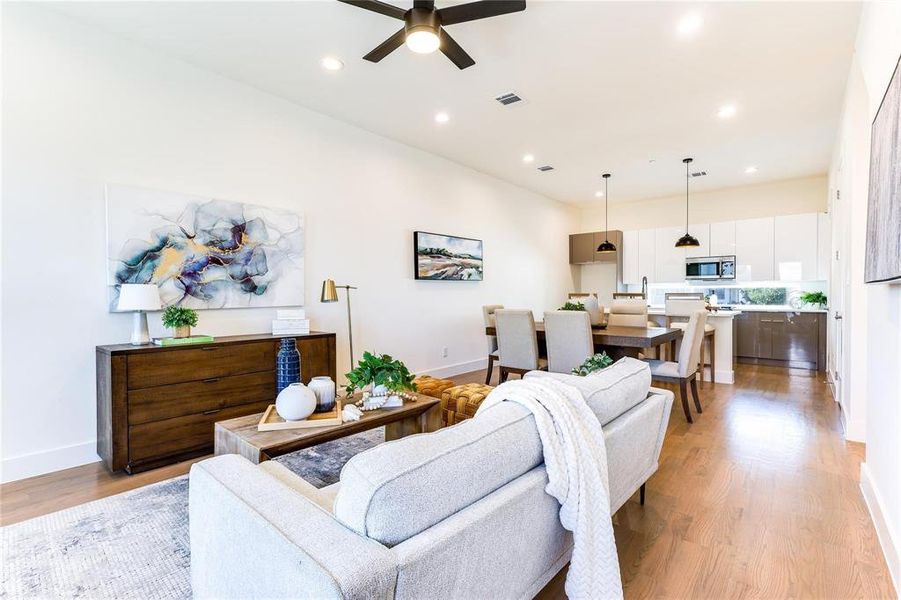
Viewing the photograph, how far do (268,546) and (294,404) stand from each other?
1313 mm

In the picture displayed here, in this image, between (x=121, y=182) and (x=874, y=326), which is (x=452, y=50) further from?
(x=874, y=326)

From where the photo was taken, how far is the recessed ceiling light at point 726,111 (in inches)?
156

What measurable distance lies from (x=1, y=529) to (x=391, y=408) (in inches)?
75.9

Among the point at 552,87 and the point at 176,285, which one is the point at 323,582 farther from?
the point at 552,87

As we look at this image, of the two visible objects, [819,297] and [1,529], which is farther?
[819,297]

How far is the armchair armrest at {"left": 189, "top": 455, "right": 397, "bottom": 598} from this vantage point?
763mm

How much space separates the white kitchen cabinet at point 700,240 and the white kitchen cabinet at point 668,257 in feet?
0.34

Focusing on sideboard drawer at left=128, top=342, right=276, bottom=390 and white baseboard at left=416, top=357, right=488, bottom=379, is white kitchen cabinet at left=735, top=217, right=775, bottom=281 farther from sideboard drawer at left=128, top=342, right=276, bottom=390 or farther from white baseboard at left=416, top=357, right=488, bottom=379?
sideboard drawer at left=128, top=342, right=276, bottom=390

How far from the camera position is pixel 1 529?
2.04 m

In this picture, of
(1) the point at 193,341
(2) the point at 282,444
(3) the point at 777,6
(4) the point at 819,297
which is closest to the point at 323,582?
(2) the point at 282,444

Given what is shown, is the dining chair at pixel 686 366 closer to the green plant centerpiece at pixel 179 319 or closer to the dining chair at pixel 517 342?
the dining chair at pixel 517 342

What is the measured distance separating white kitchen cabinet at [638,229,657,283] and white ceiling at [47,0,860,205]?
7.82 ft

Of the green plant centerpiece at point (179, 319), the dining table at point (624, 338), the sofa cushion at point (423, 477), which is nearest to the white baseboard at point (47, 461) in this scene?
the green plant centerpiece at point (179, 319)

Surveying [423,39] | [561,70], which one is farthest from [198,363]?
[561,70]
